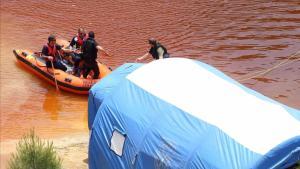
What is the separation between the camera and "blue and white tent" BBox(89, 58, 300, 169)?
7.57 metres

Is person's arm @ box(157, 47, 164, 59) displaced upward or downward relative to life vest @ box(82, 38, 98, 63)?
upward

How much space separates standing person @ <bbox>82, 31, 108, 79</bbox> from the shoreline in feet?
8.56

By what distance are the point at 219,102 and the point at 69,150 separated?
14.4 feet

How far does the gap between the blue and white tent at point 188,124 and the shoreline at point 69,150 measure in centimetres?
130

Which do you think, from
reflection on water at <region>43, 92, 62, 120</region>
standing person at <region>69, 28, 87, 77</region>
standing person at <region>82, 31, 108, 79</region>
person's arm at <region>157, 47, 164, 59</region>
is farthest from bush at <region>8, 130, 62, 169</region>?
standing person at <region>69, 28, 87, 77</region>

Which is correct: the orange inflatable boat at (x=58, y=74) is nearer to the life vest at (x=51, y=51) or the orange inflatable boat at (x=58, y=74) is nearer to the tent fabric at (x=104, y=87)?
the life vest at (x=51, y=51)

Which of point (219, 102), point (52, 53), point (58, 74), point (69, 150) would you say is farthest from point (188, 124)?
point (52, 53)

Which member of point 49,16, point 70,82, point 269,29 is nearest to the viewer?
point 70,82

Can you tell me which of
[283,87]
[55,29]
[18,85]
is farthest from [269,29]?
[18,85]

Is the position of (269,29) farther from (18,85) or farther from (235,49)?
(18,85)

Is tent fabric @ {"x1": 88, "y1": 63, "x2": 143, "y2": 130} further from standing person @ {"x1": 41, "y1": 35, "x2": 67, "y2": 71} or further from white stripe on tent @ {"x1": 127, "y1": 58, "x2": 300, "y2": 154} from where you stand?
standing person @ {"x1": 41, "y1": 35, "x2": 67, "y2": 71}

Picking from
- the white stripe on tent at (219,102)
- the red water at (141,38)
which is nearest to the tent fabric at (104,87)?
the white stripe on tent at (219,102)

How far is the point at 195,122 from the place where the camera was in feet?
27.1

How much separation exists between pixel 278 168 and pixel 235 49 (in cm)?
1106
